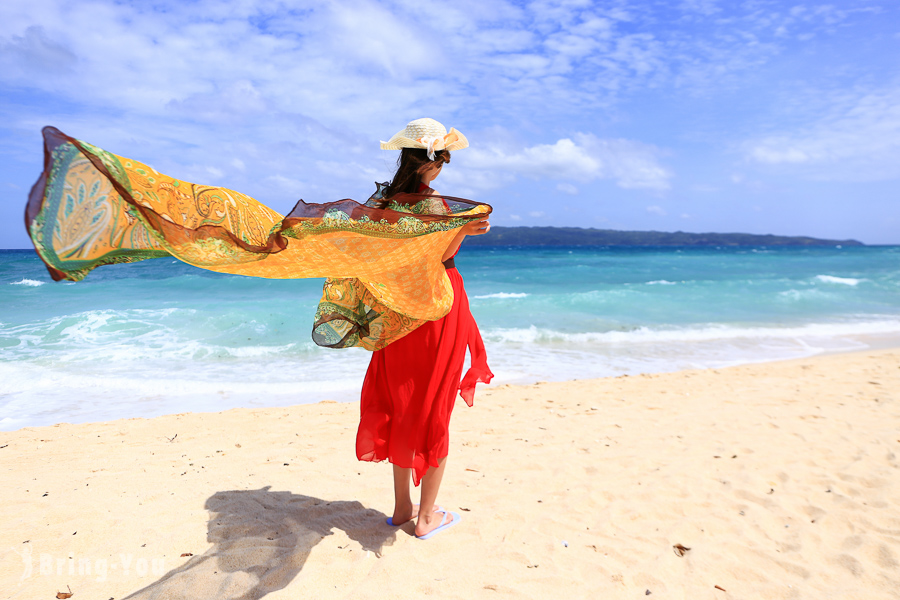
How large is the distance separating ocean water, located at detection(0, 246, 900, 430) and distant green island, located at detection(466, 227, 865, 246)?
177 feet

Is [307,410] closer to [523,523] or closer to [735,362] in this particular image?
[523,523]

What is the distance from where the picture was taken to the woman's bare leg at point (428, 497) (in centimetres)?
277

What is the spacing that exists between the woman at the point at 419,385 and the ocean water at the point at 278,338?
3539mm

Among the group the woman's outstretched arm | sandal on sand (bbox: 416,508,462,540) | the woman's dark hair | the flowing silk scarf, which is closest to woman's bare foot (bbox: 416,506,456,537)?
sandal on sand (bbox: 416,508,462,540)

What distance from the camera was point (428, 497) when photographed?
279 centimetres

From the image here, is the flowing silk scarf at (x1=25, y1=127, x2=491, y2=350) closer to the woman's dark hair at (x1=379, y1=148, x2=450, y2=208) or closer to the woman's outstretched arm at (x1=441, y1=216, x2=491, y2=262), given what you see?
the woman's outstretched arm at (x1=441, y1=216, x2=491, y2=262)

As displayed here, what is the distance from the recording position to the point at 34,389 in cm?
610

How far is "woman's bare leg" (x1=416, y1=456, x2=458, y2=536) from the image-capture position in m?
2.77

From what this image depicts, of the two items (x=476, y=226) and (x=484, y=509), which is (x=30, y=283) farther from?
(x=476, y=226)

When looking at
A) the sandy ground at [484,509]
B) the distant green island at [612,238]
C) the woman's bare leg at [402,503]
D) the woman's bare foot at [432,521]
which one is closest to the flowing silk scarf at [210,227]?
the woman's bare leg at [402,503]

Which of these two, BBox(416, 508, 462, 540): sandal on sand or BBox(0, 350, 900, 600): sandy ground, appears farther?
BBox(416, 508, 462, 540): sandal on sand

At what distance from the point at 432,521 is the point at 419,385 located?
0.80m

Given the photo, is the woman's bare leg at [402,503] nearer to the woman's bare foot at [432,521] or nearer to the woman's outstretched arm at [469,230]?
the woman's bare foot at [432,521]

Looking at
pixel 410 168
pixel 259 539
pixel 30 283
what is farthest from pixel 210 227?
pixel 30 283
